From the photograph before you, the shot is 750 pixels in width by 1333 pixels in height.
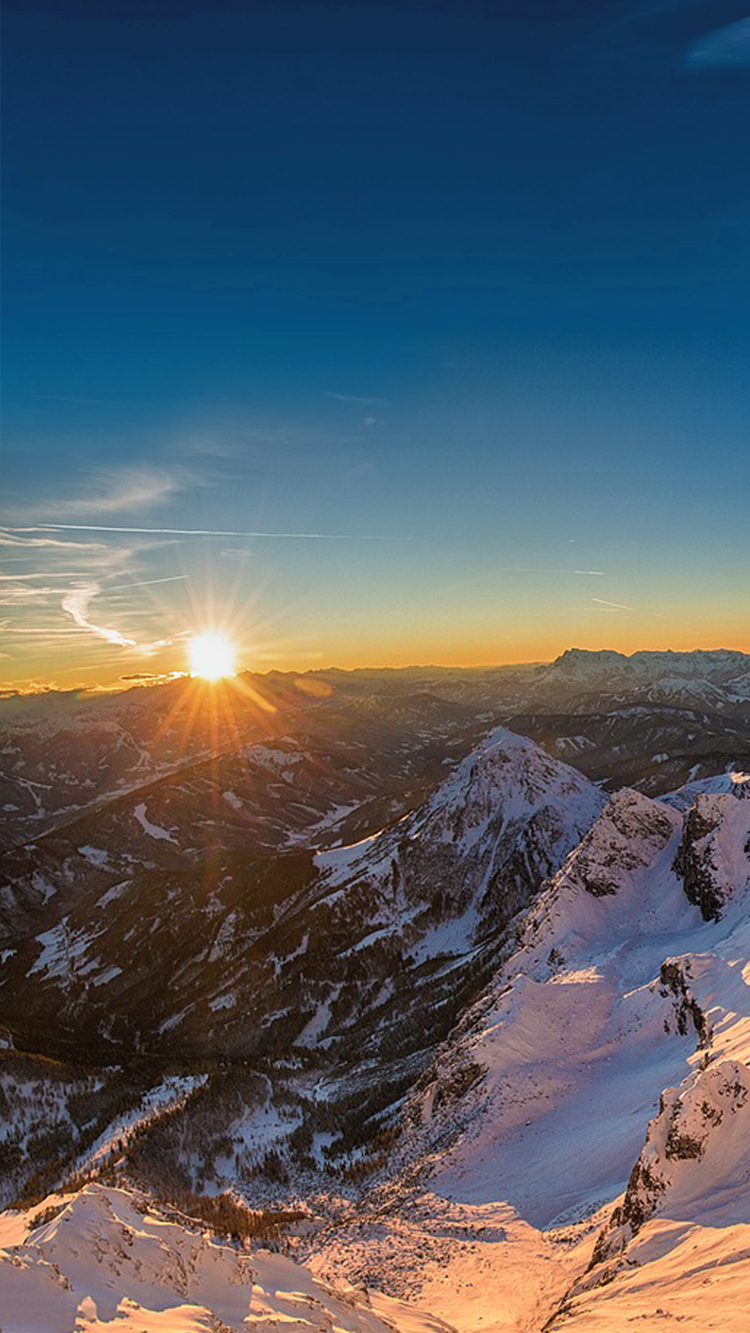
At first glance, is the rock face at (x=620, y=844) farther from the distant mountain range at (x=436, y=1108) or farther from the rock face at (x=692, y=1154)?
the rock face at (x=692, y=1154)

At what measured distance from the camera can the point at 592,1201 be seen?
3628 centimetres

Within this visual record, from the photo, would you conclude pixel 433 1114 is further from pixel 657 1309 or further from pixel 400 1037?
pixel 400 1037

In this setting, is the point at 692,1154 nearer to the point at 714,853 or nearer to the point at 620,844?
the point at 714,853

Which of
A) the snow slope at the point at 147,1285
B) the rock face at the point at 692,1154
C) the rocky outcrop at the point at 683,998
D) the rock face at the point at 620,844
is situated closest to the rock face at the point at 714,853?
the rock face at the point at 620,844

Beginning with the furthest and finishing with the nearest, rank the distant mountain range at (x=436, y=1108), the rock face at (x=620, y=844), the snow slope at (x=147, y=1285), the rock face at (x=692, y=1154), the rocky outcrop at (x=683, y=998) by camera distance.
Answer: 1. the rock face at (x=620, y=844)
2. the rocky outcrop at (x=683, y=998)
3. the rock face at (x=692, y=1154)
4. the distant mountain range at (x=436, y=1108)
5. the snow slope at (x=147, y=1285)

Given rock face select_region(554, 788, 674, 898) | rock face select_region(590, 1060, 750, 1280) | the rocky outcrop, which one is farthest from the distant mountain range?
rock face select_region(554, 788, 674, 898)

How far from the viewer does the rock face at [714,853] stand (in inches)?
2741

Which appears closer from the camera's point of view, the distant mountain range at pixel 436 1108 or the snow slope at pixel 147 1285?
the snow slope at pixel 147 1285

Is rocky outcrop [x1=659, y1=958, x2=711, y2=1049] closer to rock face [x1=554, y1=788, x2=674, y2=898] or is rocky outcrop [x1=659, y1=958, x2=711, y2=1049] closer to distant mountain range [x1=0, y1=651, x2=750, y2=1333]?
distant mountain range [x1=0, y1=651, x2=750, y2=1333]

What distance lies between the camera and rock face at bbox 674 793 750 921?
69.6m

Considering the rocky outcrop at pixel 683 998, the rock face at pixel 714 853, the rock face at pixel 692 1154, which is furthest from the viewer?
the rock face at pixel 714 853

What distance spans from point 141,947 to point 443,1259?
542 ft

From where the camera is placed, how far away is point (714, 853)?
74250 millimetres

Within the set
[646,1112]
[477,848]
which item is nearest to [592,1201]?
[646,1112]
